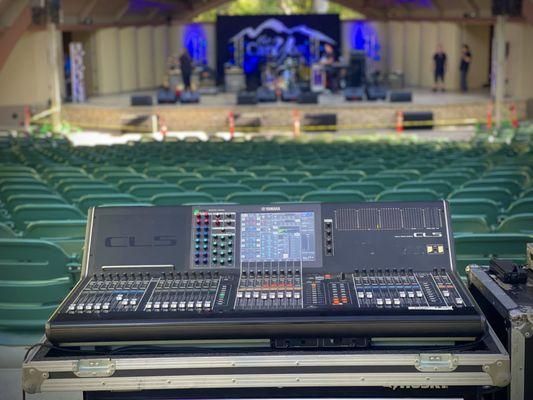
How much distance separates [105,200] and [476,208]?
263 centimetres

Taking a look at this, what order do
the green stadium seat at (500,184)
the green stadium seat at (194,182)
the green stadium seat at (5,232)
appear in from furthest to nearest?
the green stadium seat at (194,182) < the green stadium seat at (500,184) < the green stadium seat at (5,232)

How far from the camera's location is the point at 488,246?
5246 millimetres

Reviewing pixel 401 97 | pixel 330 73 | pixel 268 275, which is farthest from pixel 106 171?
pixel 330 73

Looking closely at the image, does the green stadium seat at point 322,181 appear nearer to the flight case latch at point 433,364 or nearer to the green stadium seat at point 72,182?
the green stadium seat at point 72,182

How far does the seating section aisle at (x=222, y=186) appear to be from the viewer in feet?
16.5

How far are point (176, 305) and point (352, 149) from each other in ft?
36.6

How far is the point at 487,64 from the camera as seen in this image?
29.7 meters

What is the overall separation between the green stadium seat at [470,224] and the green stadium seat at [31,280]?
91.5 inches

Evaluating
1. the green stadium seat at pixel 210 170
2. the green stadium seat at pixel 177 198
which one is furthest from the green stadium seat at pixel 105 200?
the green stadium seat at pixel 210 170

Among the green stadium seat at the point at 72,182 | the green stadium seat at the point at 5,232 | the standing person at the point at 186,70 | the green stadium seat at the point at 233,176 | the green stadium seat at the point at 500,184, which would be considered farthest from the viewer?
the standing person at the point at 186,70

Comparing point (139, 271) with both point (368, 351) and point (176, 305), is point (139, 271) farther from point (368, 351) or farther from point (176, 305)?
point (368, 351)

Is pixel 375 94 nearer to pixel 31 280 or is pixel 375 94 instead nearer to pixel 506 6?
pixel 506 6

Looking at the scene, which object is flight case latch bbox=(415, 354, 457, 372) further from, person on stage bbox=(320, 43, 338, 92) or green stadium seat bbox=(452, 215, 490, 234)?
person on stage bbox=(320, 43, 338, 92)

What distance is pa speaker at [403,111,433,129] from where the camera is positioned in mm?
23375
